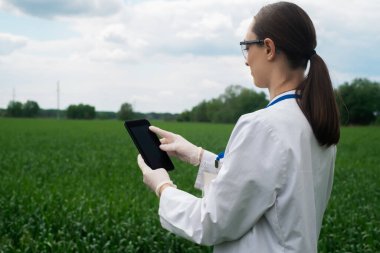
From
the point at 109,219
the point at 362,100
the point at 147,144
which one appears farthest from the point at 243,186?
the point at 362,100

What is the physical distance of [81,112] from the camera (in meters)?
112

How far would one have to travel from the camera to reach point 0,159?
60.3 feet

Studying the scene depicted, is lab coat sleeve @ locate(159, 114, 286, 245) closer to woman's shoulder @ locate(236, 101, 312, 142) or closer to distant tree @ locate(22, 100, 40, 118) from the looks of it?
woman's shoulder @ locate(236, 101, 312, 142)

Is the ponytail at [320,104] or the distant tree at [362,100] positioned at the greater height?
the distant tree at [362,100]

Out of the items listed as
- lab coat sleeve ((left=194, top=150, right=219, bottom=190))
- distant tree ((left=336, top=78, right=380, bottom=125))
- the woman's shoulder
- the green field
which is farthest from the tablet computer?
distant tree ((left=336, top=78, right=380, bottom=125))

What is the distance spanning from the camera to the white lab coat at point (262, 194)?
1.76 m

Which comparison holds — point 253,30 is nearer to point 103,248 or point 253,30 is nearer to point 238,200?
point 238,200

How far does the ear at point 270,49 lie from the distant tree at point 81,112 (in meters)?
111

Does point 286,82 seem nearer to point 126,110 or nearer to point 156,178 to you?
point 156,178

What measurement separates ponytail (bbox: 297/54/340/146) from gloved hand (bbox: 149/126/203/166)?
758mm

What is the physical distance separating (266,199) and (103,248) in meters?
4.73

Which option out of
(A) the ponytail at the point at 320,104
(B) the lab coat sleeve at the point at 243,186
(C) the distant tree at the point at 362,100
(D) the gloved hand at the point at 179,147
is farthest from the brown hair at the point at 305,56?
(C) the distant tree at the point at 362,100

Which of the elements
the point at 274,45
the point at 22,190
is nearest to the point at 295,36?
the point at 274,45

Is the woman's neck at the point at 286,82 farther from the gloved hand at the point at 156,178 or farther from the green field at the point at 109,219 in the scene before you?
the green field at the point at 109,219
